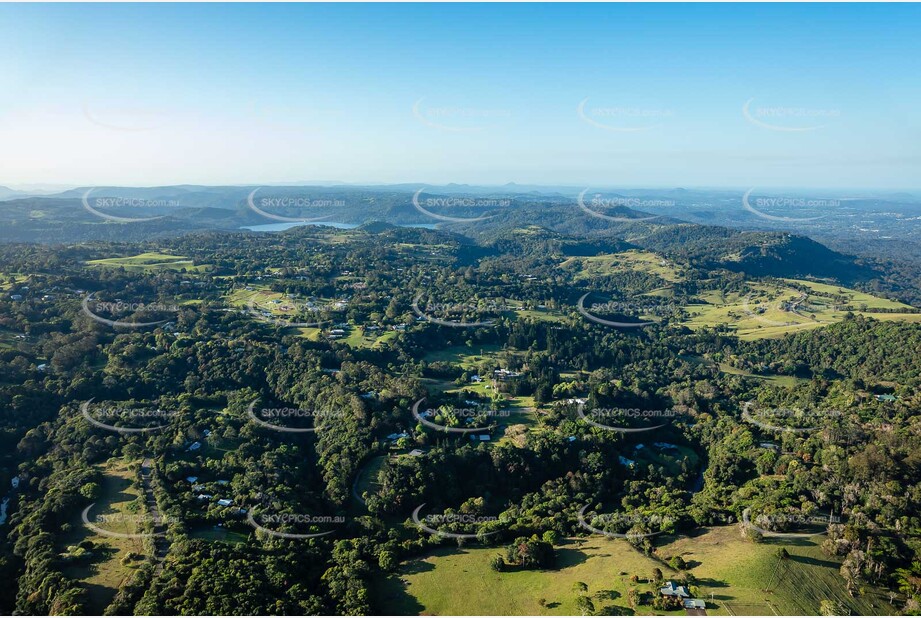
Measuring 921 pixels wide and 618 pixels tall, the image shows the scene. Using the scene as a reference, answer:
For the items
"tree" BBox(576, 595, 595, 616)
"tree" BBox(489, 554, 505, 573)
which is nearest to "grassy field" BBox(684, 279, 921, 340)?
Result: "tree" BBox(489, 554, 505, 573)

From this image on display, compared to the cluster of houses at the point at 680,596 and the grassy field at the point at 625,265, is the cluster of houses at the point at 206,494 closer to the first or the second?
the cluster of houses at the point at 680,596

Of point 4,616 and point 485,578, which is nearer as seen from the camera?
point 4,616

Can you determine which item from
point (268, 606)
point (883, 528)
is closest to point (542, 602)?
point (268, 606)

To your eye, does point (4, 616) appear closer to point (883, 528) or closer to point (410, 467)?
point (410, 467)

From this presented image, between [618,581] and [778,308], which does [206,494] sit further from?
[778,308]

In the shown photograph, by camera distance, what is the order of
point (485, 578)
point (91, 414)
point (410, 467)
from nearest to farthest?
1. point (485, 578)
2. point (410, 467)
3. point (91, 414)

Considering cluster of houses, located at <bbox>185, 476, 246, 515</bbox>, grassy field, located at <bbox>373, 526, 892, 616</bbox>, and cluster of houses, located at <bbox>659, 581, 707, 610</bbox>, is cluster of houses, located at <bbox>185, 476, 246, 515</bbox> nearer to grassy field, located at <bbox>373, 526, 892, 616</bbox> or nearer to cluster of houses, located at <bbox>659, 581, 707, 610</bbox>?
grassy field, located at <bbox>373, 526, 892, 616</bbox>

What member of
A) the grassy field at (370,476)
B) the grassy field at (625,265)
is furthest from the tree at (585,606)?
the grassy field at (625,265)

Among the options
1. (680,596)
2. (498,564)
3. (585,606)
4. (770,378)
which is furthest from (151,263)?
(770,378)
